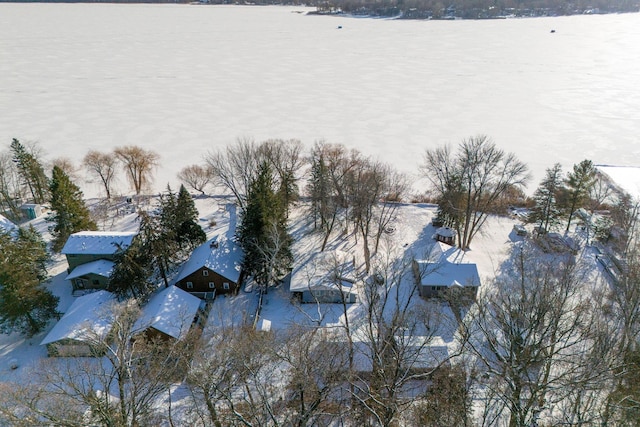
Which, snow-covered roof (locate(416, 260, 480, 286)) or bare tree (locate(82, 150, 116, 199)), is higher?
bare tree (locate(82, 150, 116, 199))

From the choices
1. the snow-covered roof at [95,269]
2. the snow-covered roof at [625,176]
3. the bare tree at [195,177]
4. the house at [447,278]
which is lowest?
the house at [447,278]

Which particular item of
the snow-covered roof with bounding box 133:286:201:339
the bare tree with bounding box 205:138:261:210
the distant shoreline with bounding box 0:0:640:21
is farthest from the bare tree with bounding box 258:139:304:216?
the distant shoreline with bounding box 0:0:640:21

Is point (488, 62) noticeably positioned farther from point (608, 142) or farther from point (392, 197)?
point (392, 197)

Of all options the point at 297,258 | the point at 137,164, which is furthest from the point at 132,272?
the point at 137,164

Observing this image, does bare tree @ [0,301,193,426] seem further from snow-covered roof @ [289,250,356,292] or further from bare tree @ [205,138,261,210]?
bare tree @ [205,138,261,210]

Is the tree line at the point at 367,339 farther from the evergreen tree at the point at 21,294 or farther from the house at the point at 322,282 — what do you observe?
the house at the point at 322,282

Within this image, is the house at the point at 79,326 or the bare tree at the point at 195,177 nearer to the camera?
the house at the point at 79,326

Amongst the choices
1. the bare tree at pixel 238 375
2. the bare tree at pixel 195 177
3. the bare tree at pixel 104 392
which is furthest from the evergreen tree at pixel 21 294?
the bare tree at pixel 195 177
